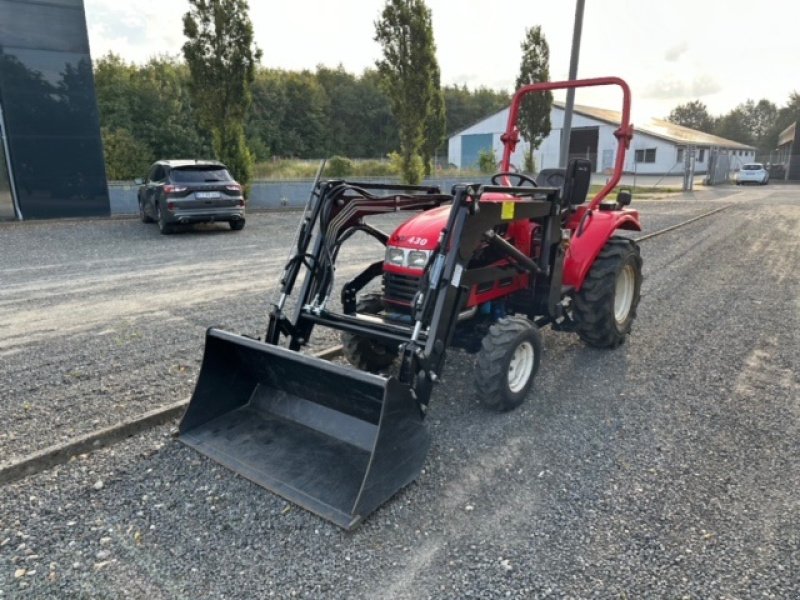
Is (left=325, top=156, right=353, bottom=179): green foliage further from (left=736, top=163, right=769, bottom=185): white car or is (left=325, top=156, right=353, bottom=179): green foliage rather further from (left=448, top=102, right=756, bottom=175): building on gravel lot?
(left=736, top=163, right=769, bottom=185): white car

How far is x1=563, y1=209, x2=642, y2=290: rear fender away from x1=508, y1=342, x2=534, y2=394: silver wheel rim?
107 centimetres

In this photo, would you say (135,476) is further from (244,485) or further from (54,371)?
(54,371)

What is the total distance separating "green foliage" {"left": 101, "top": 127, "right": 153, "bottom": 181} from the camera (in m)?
24.5

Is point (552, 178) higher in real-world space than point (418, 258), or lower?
higher

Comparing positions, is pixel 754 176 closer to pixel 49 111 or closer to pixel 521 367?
pixel 49 111

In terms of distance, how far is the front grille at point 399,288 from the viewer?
399cm

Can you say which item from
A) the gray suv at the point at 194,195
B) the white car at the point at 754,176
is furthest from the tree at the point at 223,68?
the white car at the point at 754,176

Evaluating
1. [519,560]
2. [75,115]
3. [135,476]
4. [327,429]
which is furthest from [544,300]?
[75,115]

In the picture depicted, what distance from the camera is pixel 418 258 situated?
3.90 metres

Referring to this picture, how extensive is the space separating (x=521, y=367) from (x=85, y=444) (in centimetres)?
273

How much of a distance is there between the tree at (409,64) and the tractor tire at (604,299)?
1572 centimetres

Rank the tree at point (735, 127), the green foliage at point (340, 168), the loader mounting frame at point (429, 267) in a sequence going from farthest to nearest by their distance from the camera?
the tree at point (735, 127)
the green foliage at point (340, 168)
the loader mounting frame at point (429, 267)

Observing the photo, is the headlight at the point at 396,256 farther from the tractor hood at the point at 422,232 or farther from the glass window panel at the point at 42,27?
the glass window panel at the point at 42,27

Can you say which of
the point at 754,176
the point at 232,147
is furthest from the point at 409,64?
the point at 754,176
